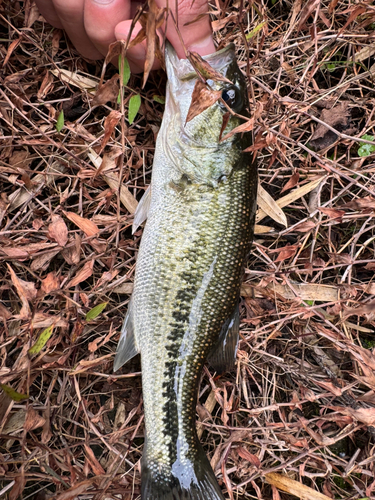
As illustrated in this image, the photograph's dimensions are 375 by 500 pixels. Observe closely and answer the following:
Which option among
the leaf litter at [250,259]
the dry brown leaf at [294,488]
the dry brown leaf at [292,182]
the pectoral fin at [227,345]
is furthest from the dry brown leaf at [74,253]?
the dry brown leaf at [294,488]

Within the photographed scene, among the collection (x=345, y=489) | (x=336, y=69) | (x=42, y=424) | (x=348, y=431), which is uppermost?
(x=336, y=69)

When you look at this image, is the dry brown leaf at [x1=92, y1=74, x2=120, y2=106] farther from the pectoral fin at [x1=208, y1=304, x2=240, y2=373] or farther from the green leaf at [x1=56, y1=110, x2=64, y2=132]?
the pectoral fin at [x1=208, y1=304, x2=240, y2=373]

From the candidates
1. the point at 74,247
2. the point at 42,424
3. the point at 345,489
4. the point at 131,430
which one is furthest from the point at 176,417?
the point at 345,489

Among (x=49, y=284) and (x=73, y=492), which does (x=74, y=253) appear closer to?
(x=49, y=284)

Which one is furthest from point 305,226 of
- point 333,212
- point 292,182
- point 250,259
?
point 250,259

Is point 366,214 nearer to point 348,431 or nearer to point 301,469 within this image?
point 348,431

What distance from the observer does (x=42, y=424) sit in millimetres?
2254

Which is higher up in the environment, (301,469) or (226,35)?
(226,35)

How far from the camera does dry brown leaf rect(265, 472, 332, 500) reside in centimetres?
258

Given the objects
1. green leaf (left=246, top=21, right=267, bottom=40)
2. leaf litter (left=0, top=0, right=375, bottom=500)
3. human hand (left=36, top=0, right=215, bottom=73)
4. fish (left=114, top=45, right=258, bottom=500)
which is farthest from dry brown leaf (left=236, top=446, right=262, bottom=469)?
green leaf (left=246, top=21, right=267, bottom=40)

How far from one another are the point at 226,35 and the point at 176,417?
250cm

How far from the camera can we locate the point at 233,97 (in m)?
2.36

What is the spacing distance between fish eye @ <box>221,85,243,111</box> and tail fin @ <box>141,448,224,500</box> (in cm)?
208

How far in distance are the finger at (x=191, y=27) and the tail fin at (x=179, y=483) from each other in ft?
7.61
